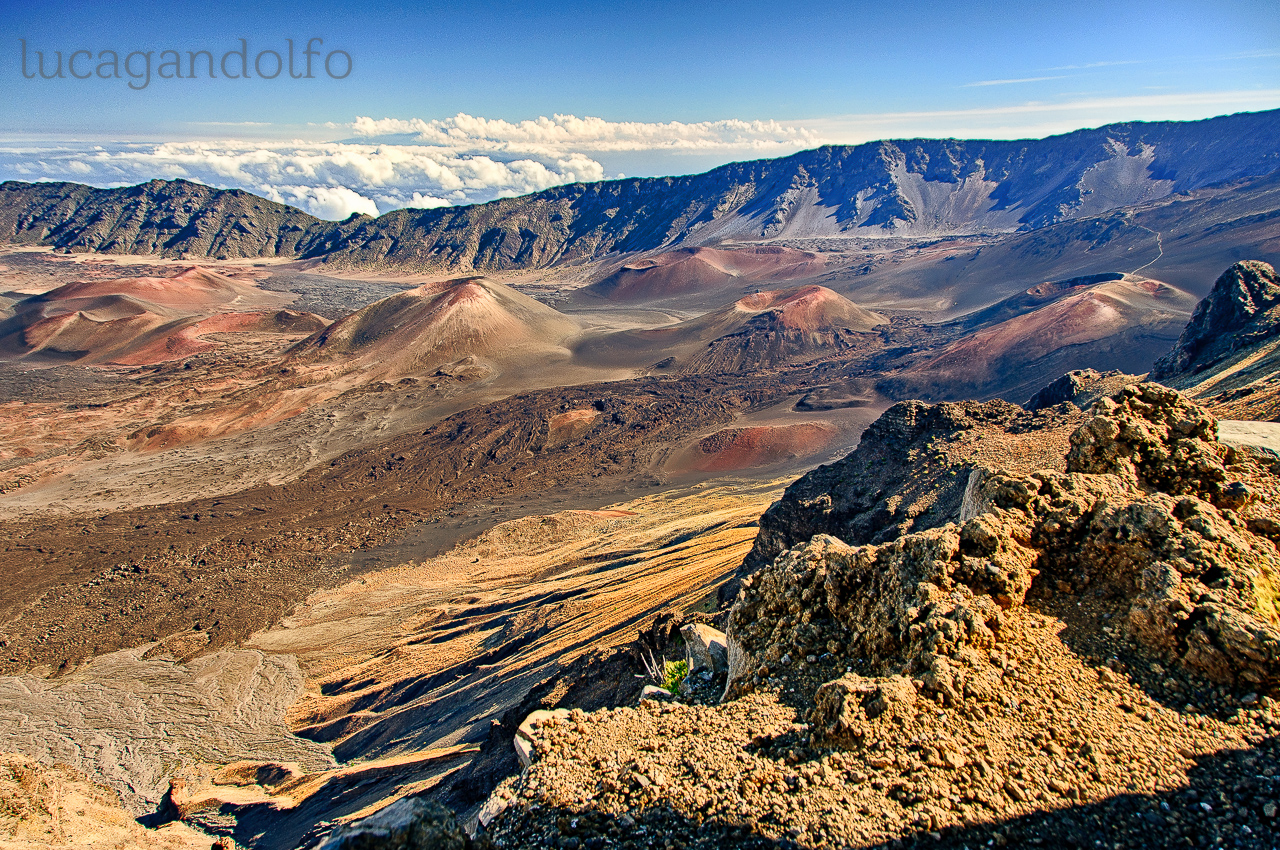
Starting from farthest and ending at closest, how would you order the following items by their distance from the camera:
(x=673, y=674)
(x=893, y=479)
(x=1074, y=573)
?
(x=893, y=479) → (x=673, y=674) → (x=1074, y=573)

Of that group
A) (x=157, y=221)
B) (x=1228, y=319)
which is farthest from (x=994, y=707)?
(x=157, y=221)

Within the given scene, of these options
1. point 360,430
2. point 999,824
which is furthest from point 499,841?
point 360,430

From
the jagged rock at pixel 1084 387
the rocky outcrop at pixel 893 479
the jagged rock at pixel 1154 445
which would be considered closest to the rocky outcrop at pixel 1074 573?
the jagged rock at pixel 1154 445

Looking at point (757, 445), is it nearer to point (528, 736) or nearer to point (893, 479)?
point (893, 479)

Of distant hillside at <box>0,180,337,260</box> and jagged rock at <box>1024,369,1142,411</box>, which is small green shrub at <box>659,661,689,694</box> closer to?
jagged rock at <box>1024,369,1142,411</box>

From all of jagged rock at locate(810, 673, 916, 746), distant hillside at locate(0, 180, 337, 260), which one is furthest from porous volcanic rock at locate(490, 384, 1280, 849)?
distant hillside at locate(0, 180, 337, 260)

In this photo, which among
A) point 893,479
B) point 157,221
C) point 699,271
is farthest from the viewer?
point 157,221

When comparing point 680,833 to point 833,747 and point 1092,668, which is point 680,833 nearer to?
point 833,747
